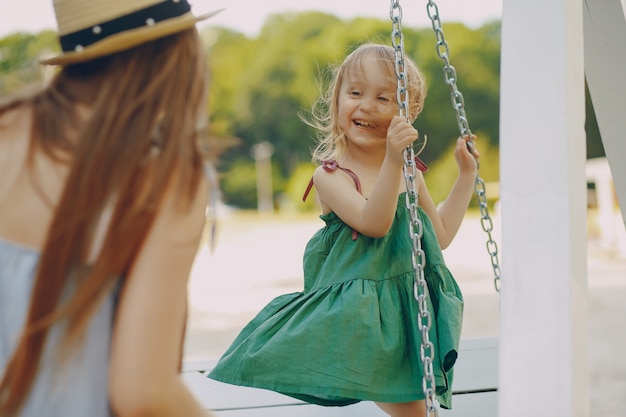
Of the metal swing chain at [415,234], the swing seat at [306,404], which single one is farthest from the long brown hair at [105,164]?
the swing seat at [306,404]

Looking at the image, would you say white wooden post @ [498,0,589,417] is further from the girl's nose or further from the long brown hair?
the girl's nose

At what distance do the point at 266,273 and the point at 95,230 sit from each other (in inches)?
425

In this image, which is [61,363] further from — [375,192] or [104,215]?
[375,192]

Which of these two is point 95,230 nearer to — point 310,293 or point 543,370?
point 543,370

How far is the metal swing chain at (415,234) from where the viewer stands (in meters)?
1.83

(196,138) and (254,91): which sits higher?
(254,91)

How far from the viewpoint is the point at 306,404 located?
111 inches

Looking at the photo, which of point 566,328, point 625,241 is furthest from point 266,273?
point 566,328

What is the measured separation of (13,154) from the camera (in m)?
1.28

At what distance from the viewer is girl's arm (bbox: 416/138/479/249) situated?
251cm

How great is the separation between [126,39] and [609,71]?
138 cm

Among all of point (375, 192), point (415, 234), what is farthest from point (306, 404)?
point (415, 234)

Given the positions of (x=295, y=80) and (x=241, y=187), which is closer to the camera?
(x=241, y=187)

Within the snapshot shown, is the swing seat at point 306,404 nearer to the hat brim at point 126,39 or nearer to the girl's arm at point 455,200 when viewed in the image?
the girl's arm at point 455,200
